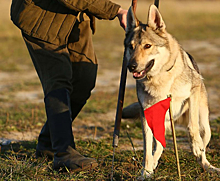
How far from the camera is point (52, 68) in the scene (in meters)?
3.33

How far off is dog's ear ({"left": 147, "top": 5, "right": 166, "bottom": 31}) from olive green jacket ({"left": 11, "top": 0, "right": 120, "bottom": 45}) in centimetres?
31

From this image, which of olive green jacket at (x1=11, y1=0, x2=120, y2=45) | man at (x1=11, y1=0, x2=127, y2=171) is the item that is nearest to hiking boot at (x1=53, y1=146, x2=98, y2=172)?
man at (x1=11, y1=0, x2=127, y2=171)

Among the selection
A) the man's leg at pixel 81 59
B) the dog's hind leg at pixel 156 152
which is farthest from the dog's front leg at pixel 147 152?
the man's leg at pixel 81 59

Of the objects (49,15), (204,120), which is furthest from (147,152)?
(49,15)

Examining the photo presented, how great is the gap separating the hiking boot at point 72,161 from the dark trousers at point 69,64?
0.24 m

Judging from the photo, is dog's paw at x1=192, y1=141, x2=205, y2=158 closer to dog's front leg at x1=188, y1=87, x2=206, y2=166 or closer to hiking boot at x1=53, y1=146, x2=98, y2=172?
dog's front leg at x1=188, y1=87, x2=206, y2=166

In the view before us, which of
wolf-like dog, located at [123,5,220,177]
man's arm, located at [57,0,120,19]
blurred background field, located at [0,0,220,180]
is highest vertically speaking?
man's arm, located at [57,0,120,19]

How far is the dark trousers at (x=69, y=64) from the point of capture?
3.32 m

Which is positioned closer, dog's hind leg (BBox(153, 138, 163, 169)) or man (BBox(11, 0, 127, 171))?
man (BBox(11, 0, 127, 171))

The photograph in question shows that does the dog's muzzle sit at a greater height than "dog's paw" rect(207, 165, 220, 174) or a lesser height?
greater

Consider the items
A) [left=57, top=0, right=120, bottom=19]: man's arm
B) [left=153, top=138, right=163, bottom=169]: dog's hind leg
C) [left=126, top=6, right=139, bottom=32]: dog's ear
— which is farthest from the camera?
[left=153, top=138, right=163, bottom=169]: dog's hind leg

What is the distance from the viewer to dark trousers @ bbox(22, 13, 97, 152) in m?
3.32

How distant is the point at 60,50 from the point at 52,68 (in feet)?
0.58

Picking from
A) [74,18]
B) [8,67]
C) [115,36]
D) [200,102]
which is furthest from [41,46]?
[115,36]
